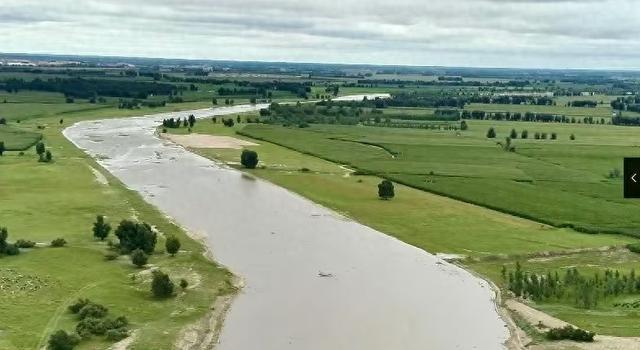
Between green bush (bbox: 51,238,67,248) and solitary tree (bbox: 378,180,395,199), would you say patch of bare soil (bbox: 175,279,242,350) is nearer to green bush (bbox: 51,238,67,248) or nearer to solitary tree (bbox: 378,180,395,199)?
green bush (bbox: 51,238,67,248)

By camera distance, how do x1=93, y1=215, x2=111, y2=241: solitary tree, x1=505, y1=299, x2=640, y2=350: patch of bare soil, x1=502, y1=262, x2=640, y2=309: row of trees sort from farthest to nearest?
x1=93, y1=215, x2=111, y2=241: solitary tree < x1=502, y1=262, x2=640, y2=309: row of trees < x1=505, y1=299, x2=640, y2=350: patch of bare soil

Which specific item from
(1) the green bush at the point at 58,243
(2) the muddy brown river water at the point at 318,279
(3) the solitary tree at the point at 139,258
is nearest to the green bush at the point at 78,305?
(2) the muddy brown river water at the point at 318,279

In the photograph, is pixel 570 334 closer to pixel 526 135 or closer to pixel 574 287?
pixel 574 287

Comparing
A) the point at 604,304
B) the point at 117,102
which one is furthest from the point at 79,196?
the point at 117,102

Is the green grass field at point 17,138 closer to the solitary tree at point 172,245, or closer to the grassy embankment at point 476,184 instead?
the grassy embankment at point 476,184

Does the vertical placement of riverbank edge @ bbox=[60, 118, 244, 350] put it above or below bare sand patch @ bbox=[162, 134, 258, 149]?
below

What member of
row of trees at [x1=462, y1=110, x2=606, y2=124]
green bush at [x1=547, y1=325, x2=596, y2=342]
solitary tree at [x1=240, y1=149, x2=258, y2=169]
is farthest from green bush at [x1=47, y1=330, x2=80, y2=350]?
row of trees at [x1=462, y1=110, x2=606, y2=124]

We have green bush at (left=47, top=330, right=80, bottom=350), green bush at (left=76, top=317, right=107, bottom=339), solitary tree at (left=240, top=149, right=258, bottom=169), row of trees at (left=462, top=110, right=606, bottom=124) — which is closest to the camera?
green bush at (left=47, top=330, right=80, bottom=350)
